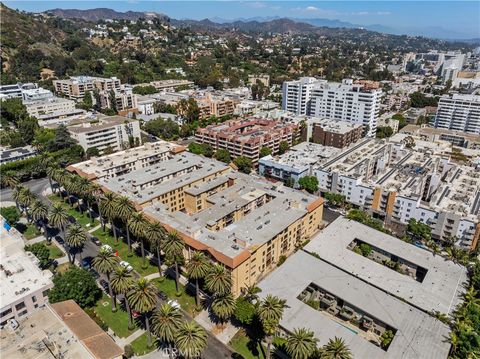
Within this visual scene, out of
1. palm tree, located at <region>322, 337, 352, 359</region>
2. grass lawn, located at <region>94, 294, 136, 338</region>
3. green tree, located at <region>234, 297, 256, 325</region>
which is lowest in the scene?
grass lawn, located at <region>94, 294, 136, 338</region>

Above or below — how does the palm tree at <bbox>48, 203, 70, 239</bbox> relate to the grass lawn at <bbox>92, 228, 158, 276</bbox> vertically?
above

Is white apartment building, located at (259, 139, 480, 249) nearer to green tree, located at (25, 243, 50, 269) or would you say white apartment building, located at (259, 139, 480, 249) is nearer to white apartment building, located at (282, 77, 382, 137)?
white apartment building, located at (282, 77, 382, 137)

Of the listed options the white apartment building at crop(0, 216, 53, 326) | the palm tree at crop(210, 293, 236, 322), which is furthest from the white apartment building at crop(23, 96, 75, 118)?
the palm tree at crop(210, 293, 236, 322)

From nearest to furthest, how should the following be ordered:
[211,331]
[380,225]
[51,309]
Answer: [51,309] < [211,331] < [380,225]

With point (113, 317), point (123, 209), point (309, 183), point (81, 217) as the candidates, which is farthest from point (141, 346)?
point (309, 183)

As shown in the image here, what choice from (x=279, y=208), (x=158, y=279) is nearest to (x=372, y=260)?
(x=279, y=208)

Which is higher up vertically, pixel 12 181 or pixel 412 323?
pixel 12 181

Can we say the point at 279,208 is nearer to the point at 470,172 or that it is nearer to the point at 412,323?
the point at 412,323
